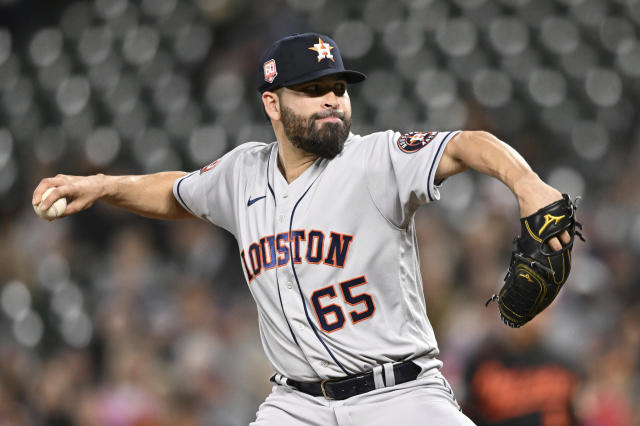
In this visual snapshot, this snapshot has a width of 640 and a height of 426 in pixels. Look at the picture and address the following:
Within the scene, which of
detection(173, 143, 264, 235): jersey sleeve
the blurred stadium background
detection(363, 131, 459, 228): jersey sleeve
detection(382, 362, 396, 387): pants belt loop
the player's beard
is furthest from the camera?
the blurred stadium background

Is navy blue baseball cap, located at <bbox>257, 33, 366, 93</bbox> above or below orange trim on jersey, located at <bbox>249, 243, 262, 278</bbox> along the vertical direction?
above

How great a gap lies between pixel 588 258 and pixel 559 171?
1.98 ft

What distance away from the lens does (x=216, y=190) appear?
2.29 metres

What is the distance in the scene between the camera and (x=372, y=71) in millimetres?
4879

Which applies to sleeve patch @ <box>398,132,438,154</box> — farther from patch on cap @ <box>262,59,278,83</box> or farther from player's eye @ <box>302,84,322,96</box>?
patch on cap @ <box>262,59,278,83</box>

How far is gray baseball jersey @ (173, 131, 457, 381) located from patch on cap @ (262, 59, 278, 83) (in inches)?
11.0

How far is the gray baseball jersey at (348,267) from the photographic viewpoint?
1905 millimetres

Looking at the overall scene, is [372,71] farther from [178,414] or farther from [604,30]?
[178,414]

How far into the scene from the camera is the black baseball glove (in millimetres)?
1528

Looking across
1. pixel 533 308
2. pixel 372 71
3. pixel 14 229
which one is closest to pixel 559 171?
pixel 372 71

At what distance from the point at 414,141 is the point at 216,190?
689 millimetres

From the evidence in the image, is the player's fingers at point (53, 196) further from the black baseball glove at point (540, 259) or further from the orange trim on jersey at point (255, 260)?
the black baseball glove at point (540, 259)

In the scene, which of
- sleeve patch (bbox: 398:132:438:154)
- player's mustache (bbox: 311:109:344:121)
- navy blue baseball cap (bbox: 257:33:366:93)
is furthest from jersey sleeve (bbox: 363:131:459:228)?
navy blue baseball cap (bbox: 257:33:366:93)

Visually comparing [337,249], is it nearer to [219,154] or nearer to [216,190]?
[216,190]
